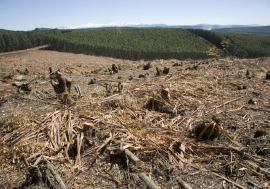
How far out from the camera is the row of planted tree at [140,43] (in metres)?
51.5

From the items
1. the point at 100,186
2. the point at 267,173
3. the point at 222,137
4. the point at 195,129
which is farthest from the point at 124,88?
the point at 267,173

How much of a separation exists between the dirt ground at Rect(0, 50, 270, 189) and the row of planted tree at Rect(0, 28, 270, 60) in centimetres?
3506

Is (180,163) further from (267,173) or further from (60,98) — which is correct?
(60,98)

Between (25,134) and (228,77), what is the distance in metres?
8.30

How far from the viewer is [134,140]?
417 centimetres

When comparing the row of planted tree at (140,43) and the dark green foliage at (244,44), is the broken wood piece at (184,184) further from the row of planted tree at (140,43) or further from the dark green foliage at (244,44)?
the dark green foliage at (244,44)

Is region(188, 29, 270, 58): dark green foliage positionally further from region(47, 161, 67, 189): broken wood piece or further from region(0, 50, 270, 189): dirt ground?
region(47, 161, 67, 189): broken wood piece


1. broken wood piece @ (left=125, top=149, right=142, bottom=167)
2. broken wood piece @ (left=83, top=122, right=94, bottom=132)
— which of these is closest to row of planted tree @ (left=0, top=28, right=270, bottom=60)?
broken wood piece @ (left=83, top=122, right=94, bottom=132)

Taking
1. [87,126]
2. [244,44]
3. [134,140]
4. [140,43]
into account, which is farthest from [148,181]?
[140,43]

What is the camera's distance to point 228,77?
9406mm

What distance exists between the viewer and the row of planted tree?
5153cm

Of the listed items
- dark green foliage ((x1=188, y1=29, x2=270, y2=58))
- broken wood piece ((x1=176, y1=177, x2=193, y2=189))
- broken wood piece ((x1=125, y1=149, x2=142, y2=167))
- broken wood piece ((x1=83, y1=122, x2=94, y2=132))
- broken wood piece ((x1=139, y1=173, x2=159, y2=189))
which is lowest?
dark green foliage ((x1=188, y1=29, x2=270, y2=58))

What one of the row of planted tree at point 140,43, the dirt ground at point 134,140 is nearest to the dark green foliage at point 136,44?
the row of planted tree at point 140,43

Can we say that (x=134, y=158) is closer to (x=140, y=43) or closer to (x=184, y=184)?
(x=184, y=184)
